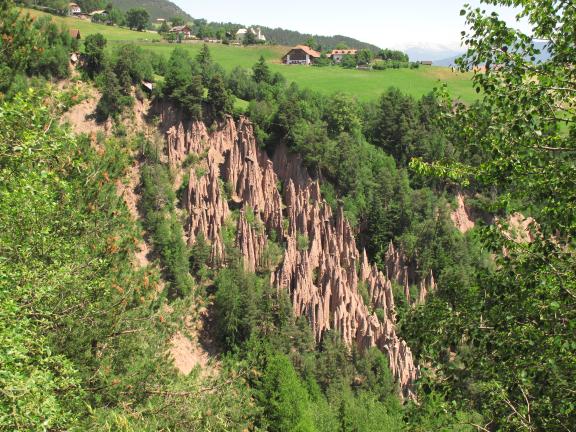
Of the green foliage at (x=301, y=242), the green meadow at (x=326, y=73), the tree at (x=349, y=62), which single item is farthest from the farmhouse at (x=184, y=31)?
the green foliage at (x=301, y=242)

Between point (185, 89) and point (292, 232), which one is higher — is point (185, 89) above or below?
above

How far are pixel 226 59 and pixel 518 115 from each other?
93931 mm

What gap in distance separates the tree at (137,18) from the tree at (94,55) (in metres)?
61.7

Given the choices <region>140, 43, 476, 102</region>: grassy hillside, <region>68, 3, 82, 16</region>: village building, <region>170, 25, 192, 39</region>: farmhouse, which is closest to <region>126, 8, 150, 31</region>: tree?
<region>170, 25, 192, 39</region>: farmhouse

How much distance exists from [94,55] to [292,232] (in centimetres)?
3179

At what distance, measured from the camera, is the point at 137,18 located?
112312 mm

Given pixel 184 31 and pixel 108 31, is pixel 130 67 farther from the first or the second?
pixel 184 31

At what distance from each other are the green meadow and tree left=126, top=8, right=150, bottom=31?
24.0 ft

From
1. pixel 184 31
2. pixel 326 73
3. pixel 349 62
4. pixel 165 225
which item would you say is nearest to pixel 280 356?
pixel 165 225

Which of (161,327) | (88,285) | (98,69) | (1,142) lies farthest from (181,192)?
(1,142)

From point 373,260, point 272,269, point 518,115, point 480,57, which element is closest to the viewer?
point 518,115

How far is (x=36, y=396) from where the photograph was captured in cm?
674

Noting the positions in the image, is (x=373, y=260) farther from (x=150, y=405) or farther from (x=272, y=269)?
(x=150, y=405)

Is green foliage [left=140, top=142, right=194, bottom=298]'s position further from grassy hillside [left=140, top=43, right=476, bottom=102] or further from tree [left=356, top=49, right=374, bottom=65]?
tree [left=356, top=49, right=374, bottom=65]
